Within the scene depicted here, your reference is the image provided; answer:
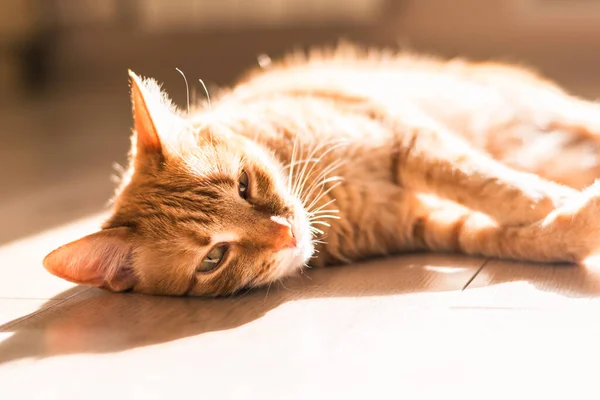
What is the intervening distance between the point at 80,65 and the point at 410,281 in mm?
4915

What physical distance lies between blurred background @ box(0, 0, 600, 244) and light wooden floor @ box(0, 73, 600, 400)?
1.61 meters

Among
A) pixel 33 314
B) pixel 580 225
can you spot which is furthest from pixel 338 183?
pixel 33 314

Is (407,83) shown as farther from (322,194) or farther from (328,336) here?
(328,336)

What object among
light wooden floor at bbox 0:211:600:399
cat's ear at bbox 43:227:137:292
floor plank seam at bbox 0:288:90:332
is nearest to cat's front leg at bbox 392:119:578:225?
light wooden floor at bbox 0:211:600:399

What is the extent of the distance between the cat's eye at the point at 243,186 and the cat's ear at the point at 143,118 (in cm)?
17

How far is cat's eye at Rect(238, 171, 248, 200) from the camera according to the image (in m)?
1.48

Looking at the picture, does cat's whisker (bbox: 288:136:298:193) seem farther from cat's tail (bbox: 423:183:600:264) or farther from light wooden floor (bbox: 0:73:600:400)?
cat's tail (bbox: 423:183:600:264)

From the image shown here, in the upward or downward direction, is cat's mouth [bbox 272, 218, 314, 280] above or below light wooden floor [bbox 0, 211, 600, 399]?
above

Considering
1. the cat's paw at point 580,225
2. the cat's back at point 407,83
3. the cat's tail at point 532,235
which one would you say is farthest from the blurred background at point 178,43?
the cat's paw at point 580,225

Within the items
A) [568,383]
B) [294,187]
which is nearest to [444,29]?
[294,187]

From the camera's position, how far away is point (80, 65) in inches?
229

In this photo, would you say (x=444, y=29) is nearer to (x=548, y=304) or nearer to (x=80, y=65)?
(x=80, y=65)

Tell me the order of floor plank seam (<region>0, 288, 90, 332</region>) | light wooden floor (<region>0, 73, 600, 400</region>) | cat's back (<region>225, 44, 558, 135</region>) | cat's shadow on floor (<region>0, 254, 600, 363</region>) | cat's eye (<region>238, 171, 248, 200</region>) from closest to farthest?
light wooden floor (<region>0, 73, 600, 400</region>) < cat's shadow on floor (<region>0, 254, 600, 363</region>) < floor plank seam (<region>0, 288, 90, 332</region>) < cat's eye (<region>238, 171, 248, 200</region>) < cat's back (<region>225, 44, 558, 135</region>)

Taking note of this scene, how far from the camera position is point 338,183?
1668mm
